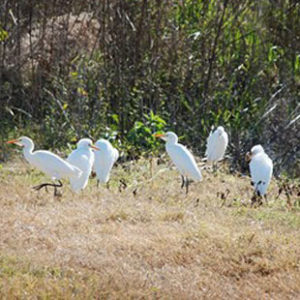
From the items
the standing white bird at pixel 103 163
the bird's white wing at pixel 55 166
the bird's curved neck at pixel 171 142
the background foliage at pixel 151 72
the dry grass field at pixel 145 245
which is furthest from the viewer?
the background foliage at pixel 151 72

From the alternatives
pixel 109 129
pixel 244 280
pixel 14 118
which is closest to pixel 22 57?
pixel 14 118

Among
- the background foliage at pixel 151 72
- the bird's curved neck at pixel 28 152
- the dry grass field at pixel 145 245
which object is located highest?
the background foliage at pixel 151 72

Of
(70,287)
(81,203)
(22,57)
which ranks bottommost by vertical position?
(70,287)

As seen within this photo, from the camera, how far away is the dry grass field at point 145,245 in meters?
6.41

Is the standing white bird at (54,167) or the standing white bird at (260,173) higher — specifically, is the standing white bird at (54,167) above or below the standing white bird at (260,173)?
below

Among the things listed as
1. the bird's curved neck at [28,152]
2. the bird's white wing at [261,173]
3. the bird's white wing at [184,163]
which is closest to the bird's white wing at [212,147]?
the bird's white wing at [184,163]

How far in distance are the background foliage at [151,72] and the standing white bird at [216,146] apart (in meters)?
1.06

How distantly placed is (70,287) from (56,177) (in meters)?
3.03

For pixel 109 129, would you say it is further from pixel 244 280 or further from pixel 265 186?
pixel 244 280

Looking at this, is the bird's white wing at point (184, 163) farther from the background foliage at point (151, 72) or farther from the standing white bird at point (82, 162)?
the background foliage at point (151, 72)

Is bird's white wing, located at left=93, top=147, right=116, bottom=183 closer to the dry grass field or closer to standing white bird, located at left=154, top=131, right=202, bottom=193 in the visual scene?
the dry grass field

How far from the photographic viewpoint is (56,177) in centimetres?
922

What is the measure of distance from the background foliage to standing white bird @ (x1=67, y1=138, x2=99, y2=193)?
2.38 meters

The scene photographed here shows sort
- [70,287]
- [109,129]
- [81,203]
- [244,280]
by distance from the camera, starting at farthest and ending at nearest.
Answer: [109,129]
[81,203]
[244,280]
[70,287]
